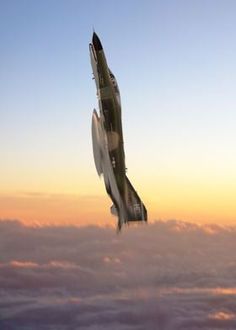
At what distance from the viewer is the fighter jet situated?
3637 inches

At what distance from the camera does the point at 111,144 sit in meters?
96.2

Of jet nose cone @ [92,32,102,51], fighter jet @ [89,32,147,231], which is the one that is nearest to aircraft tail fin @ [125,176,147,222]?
fighter jet @ [89,32,147,231]

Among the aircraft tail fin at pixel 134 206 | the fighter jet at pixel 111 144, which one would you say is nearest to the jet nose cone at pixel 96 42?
the fighter jet at pixel 111 144

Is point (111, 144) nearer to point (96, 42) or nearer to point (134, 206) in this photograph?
point (134, 206)

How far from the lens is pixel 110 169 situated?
9938cm

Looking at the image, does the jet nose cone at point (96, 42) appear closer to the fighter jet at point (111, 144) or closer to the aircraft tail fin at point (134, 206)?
the fighter jet at point (111, 144)

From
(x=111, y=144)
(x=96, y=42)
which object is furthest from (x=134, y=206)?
(x=96, y=42)

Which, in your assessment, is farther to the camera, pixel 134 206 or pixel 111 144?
pixel 134 206

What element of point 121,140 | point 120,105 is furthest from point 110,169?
point 120,105

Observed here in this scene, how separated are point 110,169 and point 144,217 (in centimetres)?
1359

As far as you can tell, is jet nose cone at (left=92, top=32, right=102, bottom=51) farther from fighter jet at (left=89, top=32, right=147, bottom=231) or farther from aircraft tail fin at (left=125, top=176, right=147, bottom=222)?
aircraft tail fin at (left=125, top=176, right=147, bottom=222)

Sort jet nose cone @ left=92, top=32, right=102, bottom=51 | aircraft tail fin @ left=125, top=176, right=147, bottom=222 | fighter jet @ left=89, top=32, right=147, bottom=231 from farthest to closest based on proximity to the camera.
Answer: aircraft tail fin @ left=125, top=176, right=147, bottom=222, fighter jet @ left=89, top=32, right=147, bottom=231, jet nose cone @ left=92, top=32, right=102, bottom=51

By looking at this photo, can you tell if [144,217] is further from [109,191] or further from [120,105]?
[120,105]

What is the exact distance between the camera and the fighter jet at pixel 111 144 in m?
92.4
